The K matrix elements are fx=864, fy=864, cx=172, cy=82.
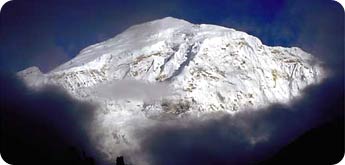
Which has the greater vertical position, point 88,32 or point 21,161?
point 88,32

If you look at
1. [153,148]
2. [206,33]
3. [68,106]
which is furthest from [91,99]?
[206,33]

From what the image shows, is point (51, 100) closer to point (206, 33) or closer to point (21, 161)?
point (21, 161)

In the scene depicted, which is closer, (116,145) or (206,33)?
(116,145)

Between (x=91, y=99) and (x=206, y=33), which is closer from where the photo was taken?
(x=91, y=99)

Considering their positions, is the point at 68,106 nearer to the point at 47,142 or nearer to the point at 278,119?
the point at 47,142

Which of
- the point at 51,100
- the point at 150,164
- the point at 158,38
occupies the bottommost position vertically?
the point at 150,164

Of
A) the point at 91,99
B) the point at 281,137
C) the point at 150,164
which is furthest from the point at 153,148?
the point at 281,137
